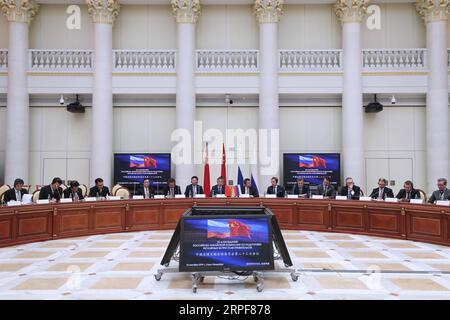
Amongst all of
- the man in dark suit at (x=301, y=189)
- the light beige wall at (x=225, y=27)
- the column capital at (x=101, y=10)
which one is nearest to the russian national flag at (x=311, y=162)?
the man in dark suit at (x=301, y=189)

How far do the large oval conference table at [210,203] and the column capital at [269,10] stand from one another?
6.29 m

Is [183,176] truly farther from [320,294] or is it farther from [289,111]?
[320,294]

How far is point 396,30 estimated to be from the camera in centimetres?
1335

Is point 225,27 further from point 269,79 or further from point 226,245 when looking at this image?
point 226,245

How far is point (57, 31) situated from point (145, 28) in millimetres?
3043

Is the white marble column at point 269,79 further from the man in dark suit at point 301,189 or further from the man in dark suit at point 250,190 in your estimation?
the man in dark suit at point 250,190

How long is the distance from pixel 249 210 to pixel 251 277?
0.97 meters

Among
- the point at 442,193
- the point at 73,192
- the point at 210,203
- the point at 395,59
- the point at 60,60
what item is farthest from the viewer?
the point at 60,60

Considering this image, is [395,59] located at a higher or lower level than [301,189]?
higher

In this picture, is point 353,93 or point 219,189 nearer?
point 219,189

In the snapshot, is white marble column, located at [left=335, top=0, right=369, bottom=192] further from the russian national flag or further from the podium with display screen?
the podium with display screen

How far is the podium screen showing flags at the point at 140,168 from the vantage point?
1270cm

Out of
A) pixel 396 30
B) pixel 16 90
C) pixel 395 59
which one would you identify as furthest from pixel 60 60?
pixel 396 30

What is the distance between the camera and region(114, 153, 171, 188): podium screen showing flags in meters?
12.7
